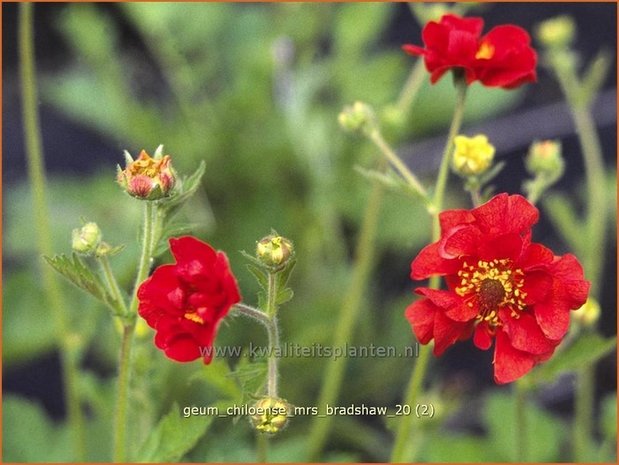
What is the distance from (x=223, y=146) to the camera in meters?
1.59

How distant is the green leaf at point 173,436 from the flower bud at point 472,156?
0.27 metres

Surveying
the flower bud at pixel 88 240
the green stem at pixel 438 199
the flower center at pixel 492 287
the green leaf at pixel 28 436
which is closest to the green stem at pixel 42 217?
Result: the green leaf at pixel 28 436

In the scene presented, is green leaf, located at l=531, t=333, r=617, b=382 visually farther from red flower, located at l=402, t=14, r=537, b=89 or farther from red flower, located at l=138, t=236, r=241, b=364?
red flower, located at l=138, t=236, r=241, b=364

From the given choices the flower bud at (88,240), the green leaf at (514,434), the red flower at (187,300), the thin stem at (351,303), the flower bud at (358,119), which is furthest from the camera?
the green leaf at (514,434)

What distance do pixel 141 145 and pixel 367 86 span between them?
37 cm

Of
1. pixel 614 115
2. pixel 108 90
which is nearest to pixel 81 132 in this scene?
pixel 108 90

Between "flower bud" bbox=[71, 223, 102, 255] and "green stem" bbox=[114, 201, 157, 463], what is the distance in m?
0.04

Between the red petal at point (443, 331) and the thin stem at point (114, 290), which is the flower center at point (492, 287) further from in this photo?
the thin stem at point (114, 290)

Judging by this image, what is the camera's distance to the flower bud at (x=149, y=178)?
0.67 metres

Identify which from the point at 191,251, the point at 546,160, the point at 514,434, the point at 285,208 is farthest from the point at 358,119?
the point at 285,208

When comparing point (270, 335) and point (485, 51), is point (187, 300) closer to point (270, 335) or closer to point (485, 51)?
point (270, 335)

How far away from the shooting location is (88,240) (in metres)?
0.73

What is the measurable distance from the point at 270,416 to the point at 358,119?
0.28 m

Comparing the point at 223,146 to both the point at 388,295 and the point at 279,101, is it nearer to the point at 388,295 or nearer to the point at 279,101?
the point at 279,101
